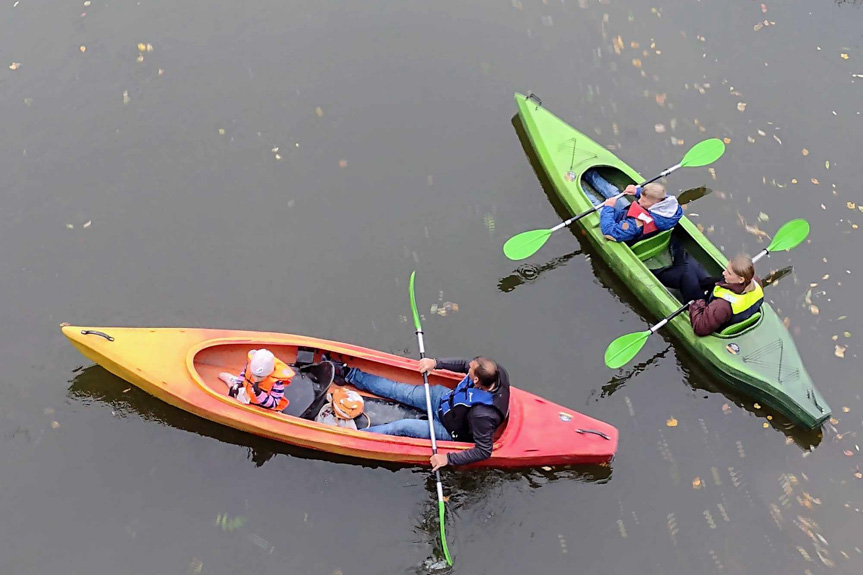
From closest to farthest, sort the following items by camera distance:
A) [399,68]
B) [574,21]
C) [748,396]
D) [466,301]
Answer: [748,396] → [466,301] → [399,68] → [574,21]

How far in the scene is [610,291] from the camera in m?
7.72

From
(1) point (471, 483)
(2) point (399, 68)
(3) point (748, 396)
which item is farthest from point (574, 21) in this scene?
(1) point (471, 483)

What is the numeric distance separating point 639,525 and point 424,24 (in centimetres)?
690

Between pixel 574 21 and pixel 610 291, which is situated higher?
pixel 574 21

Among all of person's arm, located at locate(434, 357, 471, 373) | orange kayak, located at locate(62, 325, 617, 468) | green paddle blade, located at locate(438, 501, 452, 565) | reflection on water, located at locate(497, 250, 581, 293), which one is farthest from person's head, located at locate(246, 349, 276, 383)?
reflection on water, located at locate(497, 250, 581, 293)

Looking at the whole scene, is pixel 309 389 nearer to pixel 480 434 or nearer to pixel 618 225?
pixel 480 434

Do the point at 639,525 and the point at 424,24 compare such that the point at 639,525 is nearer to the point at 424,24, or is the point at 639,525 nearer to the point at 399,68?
the point at 399,68

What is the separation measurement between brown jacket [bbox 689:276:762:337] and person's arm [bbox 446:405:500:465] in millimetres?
2398

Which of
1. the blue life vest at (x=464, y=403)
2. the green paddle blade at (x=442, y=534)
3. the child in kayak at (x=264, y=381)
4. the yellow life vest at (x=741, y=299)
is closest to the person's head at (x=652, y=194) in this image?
the yellow life vest at (x=741, y=299)

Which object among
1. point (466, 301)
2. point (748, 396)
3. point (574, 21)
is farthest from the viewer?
point (574, 21)

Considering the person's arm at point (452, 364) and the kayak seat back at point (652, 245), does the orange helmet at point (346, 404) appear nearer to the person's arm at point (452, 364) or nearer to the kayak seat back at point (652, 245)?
the person's arm at point (452, 364)

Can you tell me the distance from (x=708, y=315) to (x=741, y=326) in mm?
470

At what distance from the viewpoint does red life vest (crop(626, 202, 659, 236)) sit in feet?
23.3

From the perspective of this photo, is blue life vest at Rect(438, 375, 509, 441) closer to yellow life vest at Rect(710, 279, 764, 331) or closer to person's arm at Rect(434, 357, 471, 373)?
person's arm at Rect(434, 357, 471, 373)
